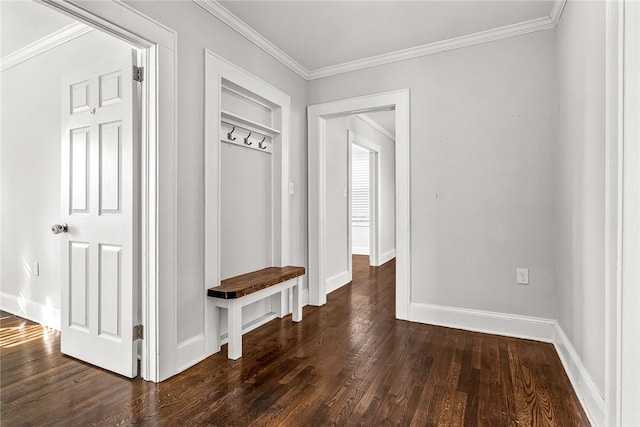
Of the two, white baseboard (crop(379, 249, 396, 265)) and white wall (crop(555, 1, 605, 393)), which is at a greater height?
white wall (crop(555, 1, 605, 393))

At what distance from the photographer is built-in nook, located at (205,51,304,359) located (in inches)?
95.0

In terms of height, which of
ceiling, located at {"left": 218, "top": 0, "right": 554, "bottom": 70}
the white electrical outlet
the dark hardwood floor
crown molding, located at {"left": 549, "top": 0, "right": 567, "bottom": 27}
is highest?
ceiling, located at {"left": 218, "top": 0, "right": 554, "bottom": 70}

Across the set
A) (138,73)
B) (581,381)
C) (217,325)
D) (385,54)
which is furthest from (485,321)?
(138,73)

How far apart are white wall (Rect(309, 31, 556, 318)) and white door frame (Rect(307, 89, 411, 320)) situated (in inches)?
2.7

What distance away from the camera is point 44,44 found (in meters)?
2.87

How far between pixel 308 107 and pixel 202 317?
2.44m

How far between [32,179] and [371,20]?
10.8ft

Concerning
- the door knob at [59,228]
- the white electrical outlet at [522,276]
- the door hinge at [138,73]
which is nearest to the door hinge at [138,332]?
the door knob at [59,228]

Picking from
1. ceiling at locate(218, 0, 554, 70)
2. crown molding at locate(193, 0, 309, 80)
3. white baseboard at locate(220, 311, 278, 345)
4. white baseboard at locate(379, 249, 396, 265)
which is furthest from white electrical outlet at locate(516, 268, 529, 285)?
white baseboard at locate(379, 249, 396, 265)

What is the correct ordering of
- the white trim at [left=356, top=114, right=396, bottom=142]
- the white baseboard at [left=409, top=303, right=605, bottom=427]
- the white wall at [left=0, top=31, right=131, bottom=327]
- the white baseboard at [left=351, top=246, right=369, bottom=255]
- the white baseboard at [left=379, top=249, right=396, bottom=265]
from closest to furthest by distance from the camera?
the white baseboard at [left=409, top=303, right=605, bottom=427] → the white wall at [left=0, top=31, right=131, bottom=327] → the white trim at [left=356, top=114, right=396, bottom=142] → the white baseboard at [left=379, top=249, right=396, bottom=265] → the white baseboard at [left=351, top=246, right=369, bottom=255]
